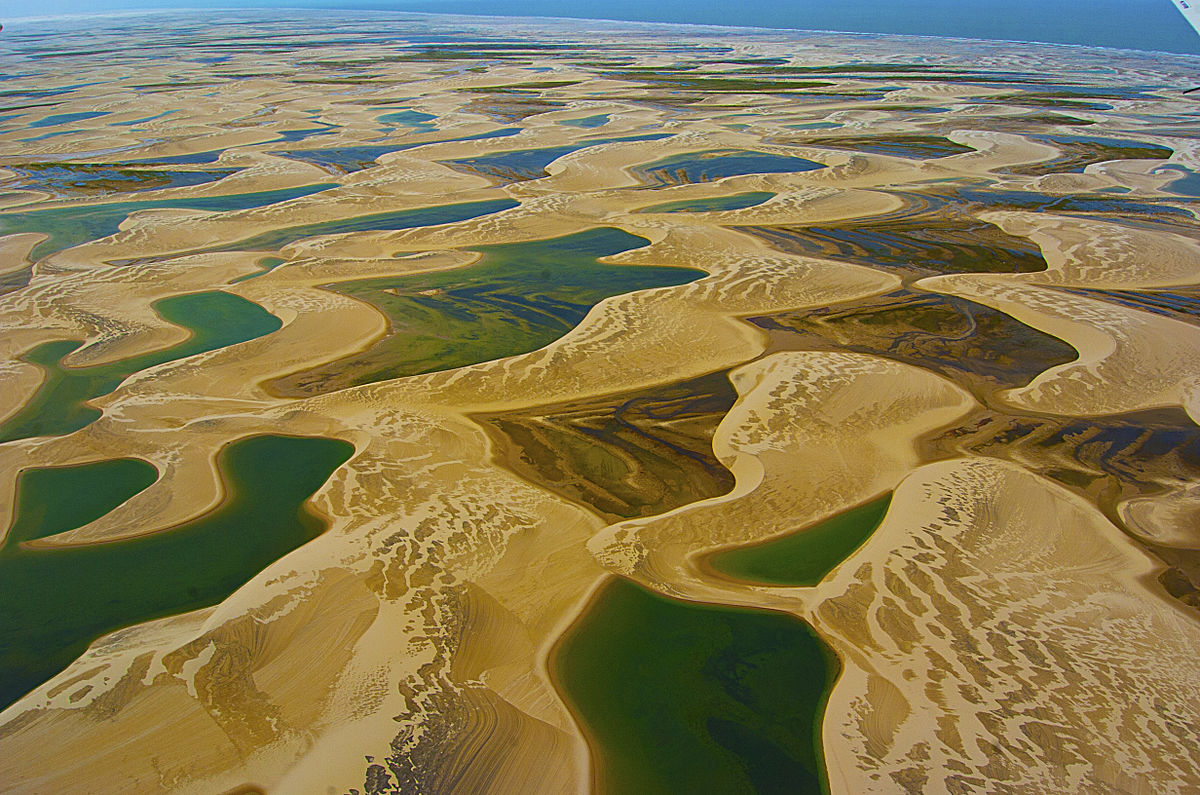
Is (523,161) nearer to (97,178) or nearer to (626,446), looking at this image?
(97,178)

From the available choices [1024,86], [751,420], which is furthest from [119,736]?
[1024,86]

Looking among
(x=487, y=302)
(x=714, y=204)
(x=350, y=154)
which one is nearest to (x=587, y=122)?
(x=350, y=154)

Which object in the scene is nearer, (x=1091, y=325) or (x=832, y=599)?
(x=832, y=599)

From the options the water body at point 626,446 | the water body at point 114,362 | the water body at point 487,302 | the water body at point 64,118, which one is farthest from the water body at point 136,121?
the water body at point 626,446

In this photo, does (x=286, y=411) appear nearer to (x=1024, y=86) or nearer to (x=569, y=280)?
(x=569, y=280)

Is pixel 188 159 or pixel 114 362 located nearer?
pixel 114 362

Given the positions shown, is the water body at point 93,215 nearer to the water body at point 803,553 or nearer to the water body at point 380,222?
the water body at point 380,222
